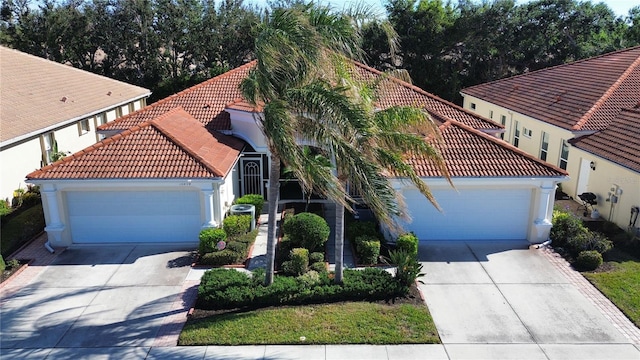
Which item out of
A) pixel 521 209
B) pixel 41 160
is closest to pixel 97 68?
pixel 41 160

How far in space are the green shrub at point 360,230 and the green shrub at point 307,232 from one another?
1.04 metres

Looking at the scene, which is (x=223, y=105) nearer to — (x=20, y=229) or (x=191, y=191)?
(x=191, y=191)

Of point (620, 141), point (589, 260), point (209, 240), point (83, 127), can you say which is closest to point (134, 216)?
point (209, 240)

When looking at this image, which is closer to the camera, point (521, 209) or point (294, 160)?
point (294, 160)

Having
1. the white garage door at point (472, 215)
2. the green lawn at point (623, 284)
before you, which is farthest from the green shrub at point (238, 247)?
the green lawn at point (623, 284)

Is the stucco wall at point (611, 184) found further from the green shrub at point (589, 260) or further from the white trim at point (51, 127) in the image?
the white trim at point (51, 127)

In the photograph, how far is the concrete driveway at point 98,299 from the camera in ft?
33.9

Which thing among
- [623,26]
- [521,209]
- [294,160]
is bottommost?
[521,209]

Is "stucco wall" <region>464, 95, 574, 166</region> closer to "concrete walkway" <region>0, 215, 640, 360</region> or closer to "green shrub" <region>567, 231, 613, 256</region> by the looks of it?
"green shrub" <region>567, 231, 613, 256</region>

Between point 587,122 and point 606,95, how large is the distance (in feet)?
8.29

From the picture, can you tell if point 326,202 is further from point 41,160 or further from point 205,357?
point 41,160

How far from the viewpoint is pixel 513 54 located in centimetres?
3944

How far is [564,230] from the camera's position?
15383mm

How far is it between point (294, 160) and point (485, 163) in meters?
8.44
